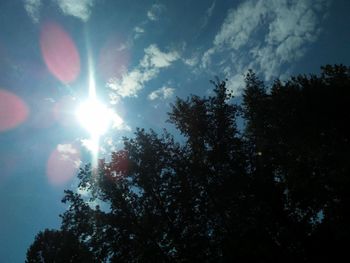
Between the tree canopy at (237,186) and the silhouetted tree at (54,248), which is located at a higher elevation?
the silhouetted tree at (54,248)

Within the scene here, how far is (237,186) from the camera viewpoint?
64.1ft

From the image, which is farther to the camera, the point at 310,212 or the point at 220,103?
the point at 220,103

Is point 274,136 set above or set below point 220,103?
below

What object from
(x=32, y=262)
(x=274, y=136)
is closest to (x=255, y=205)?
(x=274, y=136)

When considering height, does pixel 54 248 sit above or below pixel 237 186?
above

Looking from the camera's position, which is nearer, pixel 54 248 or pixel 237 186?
pixel 237 186

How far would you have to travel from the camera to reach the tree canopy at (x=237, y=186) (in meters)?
18.1

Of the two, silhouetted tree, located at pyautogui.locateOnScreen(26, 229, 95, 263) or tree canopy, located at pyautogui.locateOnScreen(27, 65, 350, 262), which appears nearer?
tree canopy, located at pyautogui.locateOnScreen(27, 65, 350, 262)

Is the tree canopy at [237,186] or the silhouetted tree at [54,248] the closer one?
→ the tree canopy at [237,186]

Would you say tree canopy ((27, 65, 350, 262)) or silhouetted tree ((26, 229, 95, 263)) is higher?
silhouetted tree ((26, 229, 95, 263))

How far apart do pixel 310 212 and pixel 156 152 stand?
11156mm

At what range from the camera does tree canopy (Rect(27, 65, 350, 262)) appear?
18125 millimetres

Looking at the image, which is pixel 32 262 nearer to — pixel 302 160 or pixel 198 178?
pixel 198 178

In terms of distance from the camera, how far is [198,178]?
20969mm
